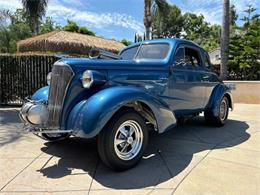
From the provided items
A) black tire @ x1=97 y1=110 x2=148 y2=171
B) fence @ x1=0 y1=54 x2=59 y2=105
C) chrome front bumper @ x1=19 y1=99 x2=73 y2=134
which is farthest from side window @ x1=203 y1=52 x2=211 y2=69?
fence @ x1=0 y1=54 x2=59 y2=105

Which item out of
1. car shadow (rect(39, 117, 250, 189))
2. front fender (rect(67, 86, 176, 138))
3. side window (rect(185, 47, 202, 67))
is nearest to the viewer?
front fender (rect(67, 86, 176, 138))

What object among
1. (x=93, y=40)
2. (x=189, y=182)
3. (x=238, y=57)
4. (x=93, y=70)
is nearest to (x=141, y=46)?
(x=93, y=70)

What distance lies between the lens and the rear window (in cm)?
574

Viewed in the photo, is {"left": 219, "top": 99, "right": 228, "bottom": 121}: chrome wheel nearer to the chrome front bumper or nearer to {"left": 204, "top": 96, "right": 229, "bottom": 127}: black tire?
{"left": 204, "top": 96, "right": 229, "bottom": 127}: black tire

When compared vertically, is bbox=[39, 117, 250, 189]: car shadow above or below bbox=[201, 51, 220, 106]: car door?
below

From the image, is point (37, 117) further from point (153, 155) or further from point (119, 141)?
point (153, 155)

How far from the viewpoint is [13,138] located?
6.05 metres

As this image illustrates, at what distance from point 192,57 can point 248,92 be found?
271 inches

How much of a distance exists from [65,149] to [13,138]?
4.56 feet

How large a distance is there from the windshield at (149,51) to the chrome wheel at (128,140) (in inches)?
69.9

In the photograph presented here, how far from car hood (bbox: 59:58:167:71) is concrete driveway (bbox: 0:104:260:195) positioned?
1424 mm

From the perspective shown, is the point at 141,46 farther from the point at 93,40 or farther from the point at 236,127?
the point at 93,40

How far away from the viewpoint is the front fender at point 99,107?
3912mm

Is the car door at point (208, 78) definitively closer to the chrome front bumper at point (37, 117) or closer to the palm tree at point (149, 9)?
the chrome front bumper at point (37, 117)
